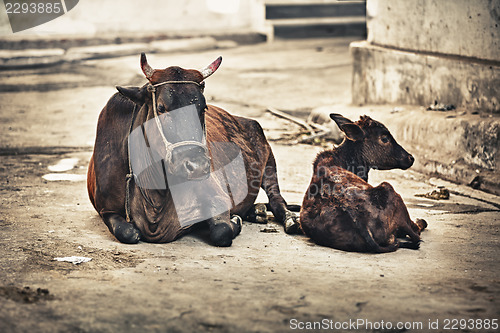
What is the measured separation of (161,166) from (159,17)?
1364cm

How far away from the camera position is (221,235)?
557 cm

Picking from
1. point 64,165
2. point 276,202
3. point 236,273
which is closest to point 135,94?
point 236,273

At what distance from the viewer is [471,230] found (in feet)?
20.4

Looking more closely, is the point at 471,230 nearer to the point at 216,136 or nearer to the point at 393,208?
the point at 393,208

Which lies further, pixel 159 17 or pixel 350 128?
pixel 159 17

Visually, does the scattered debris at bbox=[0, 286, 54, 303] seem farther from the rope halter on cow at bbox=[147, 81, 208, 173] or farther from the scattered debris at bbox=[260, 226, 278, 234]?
the scattered debris at bbox=[260, 226, 278, 234]

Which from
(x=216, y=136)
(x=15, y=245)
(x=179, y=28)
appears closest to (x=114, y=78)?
(x=179, y=28)

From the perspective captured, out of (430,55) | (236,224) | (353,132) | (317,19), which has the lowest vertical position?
(236,224)

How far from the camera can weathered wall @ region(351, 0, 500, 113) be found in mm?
7863

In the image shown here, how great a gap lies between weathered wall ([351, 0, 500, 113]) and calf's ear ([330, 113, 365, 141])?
223 cm

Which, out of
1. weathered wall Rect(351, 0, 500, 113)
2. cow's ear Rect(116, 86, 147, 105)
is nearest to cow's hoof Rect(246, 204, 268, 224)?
cow's ear Rect(116, 86, 147, 105)

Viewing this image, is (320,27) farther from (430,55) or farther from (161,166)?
(161,166)

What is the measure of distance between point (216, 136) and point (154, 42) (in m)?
11.9

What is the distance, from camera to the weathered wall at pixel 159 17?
17750mm
